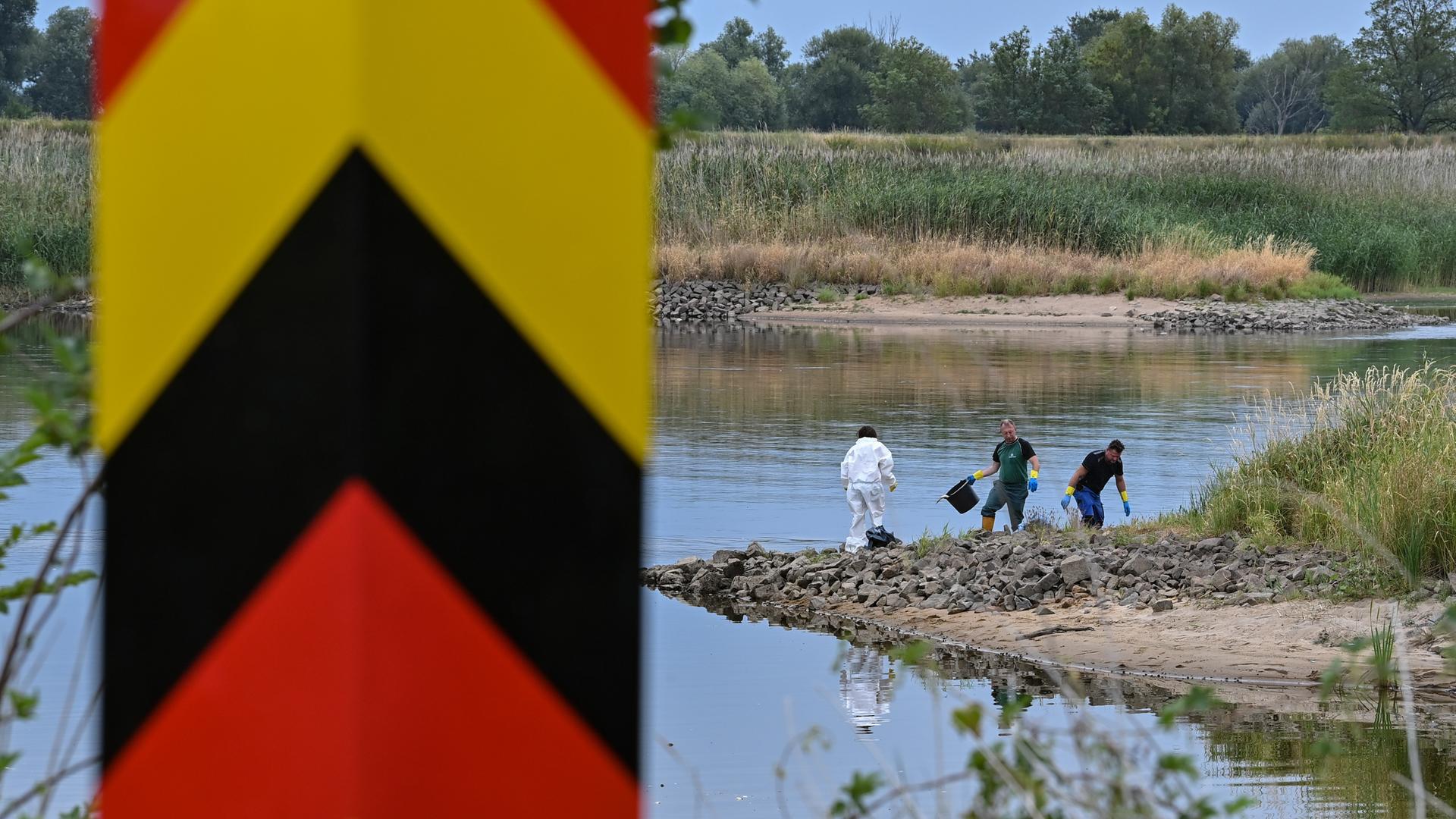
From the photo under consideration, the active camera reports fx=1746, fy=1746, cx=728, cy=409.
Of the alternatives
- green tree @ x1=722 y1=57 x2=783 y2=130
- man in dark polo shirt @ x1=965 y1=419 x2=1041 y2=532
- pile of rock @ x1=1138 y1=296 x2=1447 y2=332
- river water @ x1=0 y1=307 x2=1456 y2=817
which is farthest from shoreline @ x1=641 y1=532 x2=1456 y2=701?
green tree @ x1=722 y1=57 x2=783 y2=130

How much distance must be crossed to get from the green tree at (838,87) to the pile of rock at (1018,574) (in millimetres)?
90697

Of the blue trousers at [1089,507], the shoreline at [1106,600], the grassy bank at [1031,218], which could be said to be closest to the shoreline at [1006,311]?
the grassy bank at [1031,218]

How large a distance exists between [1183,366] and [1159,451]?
39.7 feet

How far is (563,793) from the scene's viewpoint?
1006mm

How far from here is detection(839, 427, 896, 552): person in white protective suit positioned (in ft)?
52.3

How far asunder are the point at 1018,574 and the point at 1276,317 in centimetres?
3156

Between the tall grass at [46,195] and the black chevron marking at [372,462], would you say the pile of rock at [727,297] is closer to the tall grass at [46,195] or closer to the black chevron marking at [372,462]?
the tall grass at [46,195]

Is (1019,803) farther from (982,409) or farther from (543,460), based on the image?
(982,409)

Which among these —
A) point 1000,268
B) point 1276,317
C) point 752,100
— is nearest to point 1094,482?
point 1276,317

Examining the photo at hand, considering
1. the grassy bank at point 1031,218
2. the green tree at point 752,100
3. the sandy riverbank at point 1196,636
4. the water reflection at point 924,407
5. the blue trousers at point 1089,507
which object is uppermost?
the green tree at point 752,100

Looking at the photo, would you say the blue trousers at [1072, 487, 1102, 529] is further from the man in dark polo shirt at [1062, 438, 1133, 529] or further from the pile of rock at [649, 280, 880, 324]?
the pile of rock at [649, 280, 880, 324]

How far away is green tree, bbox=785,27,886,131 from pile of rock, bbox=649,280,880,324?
191 feet

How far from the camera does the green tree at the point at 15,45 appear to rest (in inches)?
3150

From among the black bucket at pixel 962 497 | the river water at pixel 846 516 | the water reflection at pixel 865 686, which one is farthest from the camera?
the black bucket at pixel 962 497
